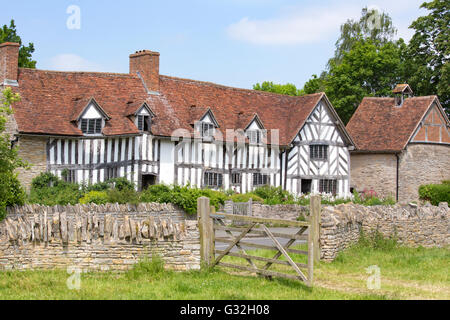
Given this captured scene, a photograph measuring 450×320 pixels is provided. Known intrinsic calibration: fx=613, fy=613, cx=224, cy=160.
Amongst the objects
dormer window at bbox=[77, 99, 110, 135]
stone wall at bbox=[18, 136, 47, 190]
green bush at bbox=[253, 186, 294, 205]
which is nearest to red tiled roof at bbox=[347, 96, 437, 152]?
green bush at bbox=[253, 186, 294, 205]

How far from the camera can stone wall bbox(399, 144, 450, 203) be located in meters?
38.9

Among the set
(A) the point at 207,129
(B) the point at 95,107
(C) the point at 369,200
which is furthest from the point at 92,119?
(C) the point at 369,200

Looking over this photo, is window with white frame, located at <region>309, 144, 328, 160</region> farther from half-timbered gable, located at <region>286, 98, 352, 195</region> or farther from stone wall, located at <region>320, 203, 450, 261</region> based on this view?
stone wall, located at <region>320, 203, 450, 261</region>

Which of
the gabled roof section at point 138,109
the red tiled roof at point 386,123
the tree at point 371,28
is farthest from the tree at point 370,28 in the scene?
the gabled roof section at point 138,109

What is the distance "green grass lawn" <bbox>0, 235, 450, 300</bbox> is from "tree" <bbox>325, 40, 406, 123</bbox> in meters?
34.5

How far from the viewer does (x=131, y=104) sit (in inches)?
1280

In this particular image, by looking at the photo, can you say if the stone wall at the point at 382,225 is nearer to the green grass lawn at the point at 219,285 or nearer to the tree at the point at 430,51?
the green grass lawn at the point at 219,285

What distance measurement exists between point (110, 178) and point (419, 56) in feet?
85.6

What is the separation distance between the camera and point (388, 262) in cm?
1498

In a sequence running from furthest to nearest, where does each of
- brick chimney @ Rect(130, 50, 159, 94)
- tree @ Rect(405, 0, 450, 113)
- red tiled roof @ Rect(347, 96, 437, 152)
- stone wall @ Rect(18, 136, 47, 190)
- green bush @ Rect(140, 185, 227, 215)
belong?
tree @ Rect(405, 0, 450, 113) → red tiled roof @ Rect(347, 96, 437, 152) → brick chimney @ Rect(130, 50, 159, 94) → stone wall @ Rect(18, 136, 47, 190) → green bush @ Rect(140, 185, 227, 215)

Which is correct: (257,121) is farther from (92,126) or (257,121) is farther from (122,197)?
(122,197)

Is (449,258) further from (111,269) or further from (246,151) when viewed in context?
(246,151)

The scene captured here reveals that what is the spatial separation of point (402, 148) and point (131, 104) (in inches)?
673
